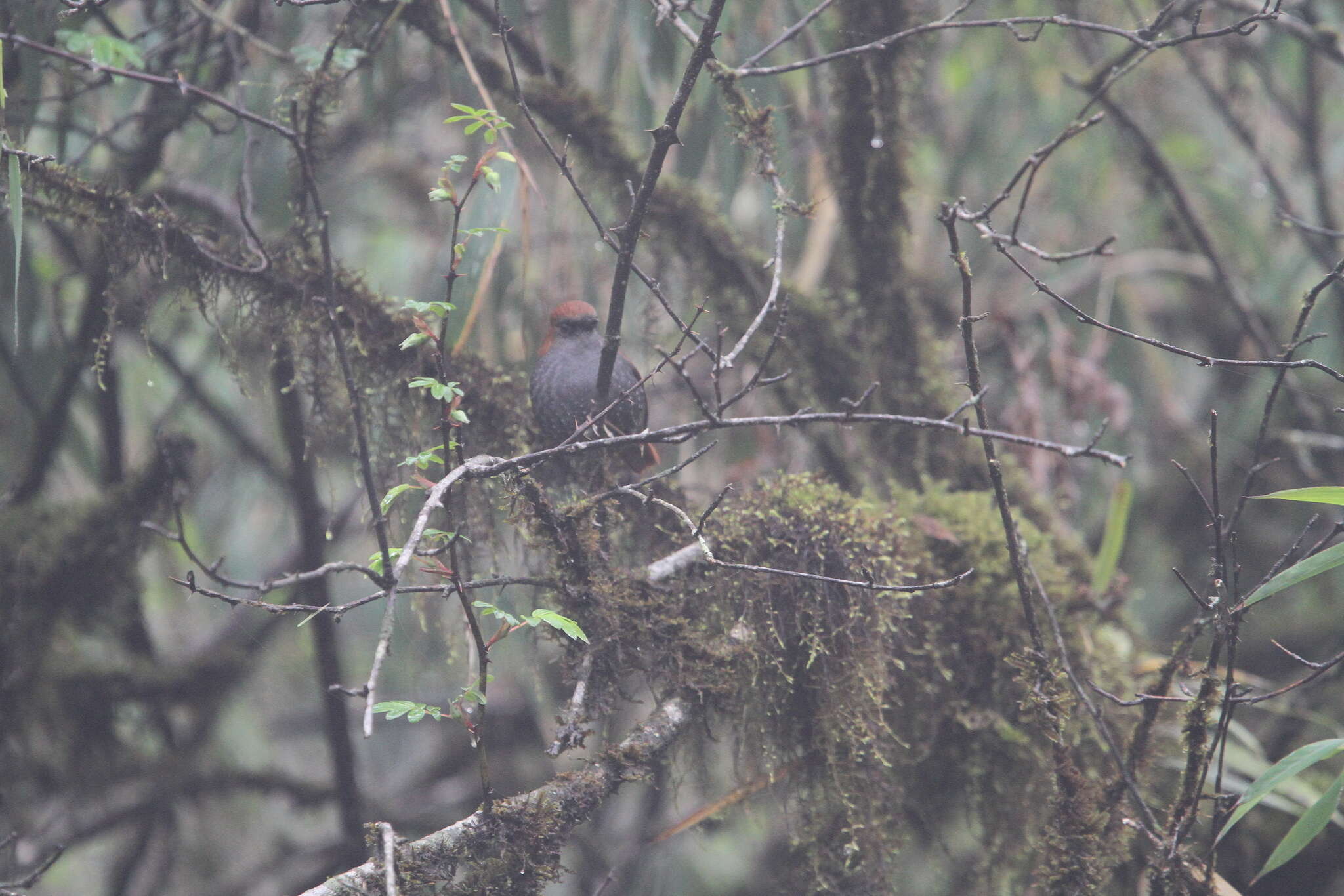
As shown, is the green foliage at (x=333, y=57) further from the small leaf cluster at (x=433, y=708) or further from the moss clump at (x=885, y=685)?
the small leaf cluster at (x=433, y=708)

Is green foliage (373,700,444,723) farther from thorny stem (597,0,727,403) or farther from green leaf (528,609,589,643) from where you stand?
thorny stem (597,0,727,403)

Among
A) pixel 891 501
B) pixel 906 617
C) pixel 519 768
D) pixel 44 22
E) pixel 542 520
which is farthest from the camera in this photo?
pixel 519 768

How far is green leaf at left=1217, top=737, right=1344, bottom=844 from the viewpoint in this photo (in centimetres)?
197

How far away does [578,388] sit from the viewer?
2867 mm

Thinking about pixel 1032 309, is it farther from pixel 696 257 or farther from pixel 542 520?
pixel 542 520

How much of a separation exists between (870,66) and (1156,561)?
12.3 feet

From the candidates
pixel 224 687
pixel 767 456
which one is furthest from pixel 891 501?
pixel 224 687

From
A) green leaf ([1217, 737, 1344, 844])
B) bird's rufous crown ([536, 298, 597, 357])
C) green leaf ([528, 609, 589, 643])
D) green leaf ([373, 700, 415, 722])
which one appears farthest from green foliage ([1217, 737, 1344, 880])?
bird's rufous crown ([536, 298, 597, 357])

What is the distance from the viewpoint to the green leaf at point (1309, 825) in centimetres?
195

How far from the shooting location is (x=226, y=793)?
4.54m

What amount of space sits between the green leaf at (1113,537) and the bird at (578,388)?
1.39 m

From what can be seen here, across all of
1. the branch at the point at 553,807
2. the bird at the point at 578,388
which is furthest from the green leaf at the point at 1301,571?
the bird at the point at 578,388

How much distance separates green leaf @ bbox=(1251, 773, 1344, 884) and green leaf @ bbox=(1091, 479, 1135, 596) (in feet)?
3.26

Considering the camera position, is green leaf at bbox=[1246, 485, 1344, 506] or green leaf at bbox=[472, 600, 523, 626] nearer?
green leaf at bbox=[472, 600, 523, 626]
